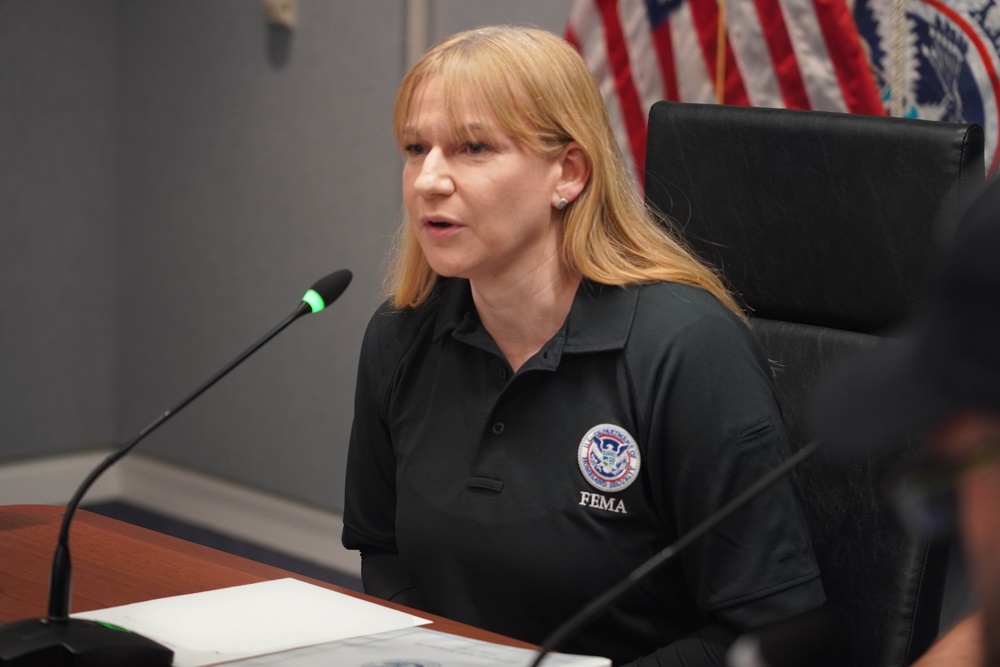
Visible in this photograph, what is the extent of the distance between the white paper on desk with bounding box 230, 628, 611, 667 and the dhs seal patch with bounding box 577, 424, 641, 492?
1.03 ft

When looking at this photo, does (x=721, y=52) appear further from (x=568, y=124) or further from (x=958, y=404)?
(x=958, y=404)

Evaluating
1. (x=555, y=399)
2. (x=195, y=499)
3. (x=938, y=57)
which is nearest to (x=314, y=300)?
(x=555, y=399)

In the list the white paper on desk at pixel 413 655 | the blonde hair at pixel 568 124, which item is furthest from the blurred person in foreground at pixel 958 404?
the blonde hair at pixel 568 124

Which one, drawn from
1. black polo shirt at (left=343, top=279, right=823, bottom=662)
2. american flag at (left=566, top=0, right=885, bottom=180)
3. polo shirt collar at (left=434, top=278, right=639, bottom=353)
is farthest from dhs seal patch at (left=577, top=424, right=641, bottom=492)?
american flag at (left=566, top=0, right=885, bottom=180)

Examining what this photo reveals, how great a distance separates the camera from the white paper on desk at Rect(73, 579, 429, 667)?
3.90ft

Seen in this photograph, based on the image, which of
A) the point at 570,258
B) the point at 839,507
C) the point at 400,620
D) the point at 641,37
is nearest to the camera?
the point at 400,620

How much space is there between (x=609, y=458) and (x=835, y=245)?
360 millimetres

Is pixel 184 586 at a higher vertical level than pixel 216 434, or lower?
higher

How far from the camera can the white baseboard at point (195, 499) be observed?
12.1 ft

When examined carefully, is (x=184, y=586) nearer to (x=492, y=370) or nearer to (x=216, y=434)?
(x=492, y=370)

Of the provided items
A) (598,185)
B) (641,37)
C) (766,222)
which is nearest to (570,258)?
(598,185)

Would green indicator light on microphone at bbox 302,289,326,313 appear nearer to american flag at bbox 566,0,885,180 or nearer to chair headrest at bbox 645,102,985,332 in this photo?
chair headrest at bbox 645,102,985,332

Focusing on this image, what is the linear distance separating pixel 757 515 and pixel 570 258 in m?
0.41

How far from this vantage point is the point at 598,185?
1.62 meters
